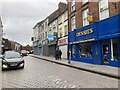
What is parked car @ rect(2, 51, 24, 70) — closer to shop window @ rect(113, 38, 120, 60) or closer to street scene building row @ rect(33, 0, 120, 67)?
street scene building row @ rect(33, 0, 120, 67)

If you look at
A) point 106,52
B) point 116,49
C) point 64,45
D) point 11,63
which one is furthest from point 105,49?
point 64,45

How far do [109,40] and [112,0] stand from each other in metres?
3.37

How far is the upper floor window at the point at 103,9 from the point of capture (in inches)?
755

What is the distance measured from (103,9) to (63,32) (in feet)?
49.1

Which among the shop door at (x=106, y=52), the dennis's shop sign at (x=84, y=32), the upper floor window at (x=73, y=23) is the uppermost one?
the upper floor window at (x=73, y=23)

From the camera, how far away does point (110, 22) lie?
17.9m

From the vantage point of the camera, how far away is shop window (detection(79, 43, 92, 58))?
22.6 metres

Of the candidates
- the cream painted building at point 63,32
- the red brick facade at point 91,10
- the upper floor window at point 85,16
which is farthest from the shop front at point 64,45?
the upper floor window at point 85,16

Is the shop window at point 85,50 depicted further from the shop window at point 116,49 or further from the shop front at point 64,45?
the shop front at point 64,45

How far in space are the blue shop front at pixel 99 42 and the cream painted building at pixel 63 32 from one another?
528 centimetres

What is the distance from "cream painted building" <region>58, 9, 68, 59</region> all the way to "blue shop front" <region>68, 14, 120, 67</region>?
208 inches

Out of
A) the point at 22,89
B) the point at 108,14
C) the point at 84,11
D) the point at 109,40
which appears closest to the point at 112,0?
the point at 108,14

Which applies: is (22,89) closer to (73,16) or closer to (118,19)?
(118,19)

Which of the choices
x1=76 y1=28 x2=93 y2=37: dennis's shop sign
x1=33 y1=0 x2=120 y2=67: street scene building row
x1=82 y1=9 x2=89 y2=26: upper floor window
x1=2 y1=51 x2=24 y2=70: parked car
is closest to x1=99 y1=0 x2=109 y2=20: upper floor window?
x1=33 y1=0 x2=120 y2=67: street scene building row
